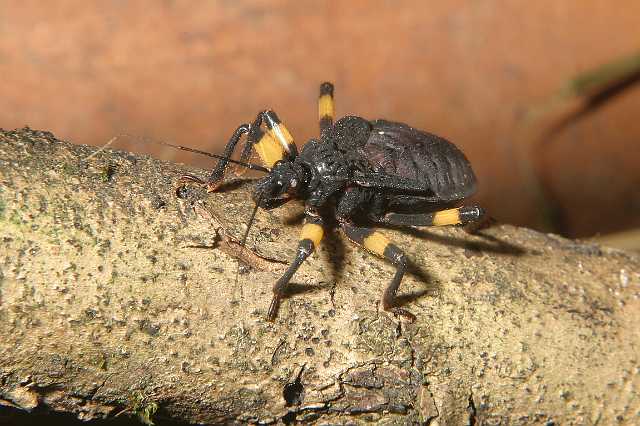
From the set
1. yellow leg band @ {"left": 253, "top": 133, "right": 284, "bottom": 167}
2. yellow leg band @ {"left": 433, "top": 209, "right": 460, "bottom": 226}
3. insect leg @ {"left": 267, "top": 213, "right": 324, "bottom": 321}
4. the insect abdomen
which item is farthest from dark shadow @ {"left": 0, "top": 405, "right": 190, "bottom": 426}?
the insect abdomen

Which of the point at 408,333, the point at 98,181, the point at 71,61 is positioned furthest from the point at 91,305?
the point at 71,61

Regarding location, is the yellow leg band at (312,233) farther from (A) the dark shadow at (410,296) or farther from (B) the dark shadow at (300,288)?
(A) the dark shadow at (410,296)

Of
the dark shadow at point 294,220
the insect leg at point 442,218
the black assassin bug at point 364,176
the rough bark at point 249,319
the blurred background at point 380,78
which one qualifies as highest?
the blurred background at point 380,78

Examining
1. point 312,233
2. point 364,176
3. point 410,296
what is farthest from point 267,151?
point 410,296

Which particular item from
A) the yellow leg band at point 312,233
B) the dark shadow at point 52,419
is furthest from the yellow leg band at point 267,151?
the dark shadow at point 52,419

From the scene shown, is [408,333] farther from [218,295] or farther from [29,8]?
[29,8]

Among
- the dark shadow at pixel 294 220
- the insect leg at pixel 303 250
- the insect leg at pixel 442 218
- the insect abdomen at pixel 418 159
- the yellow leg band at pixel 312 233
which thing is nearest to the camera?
the insect leg at pixel 303 250

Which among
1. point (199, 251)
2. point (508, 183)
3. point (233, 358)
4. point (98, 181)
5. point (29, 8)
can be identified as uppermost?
point (29, 8)
